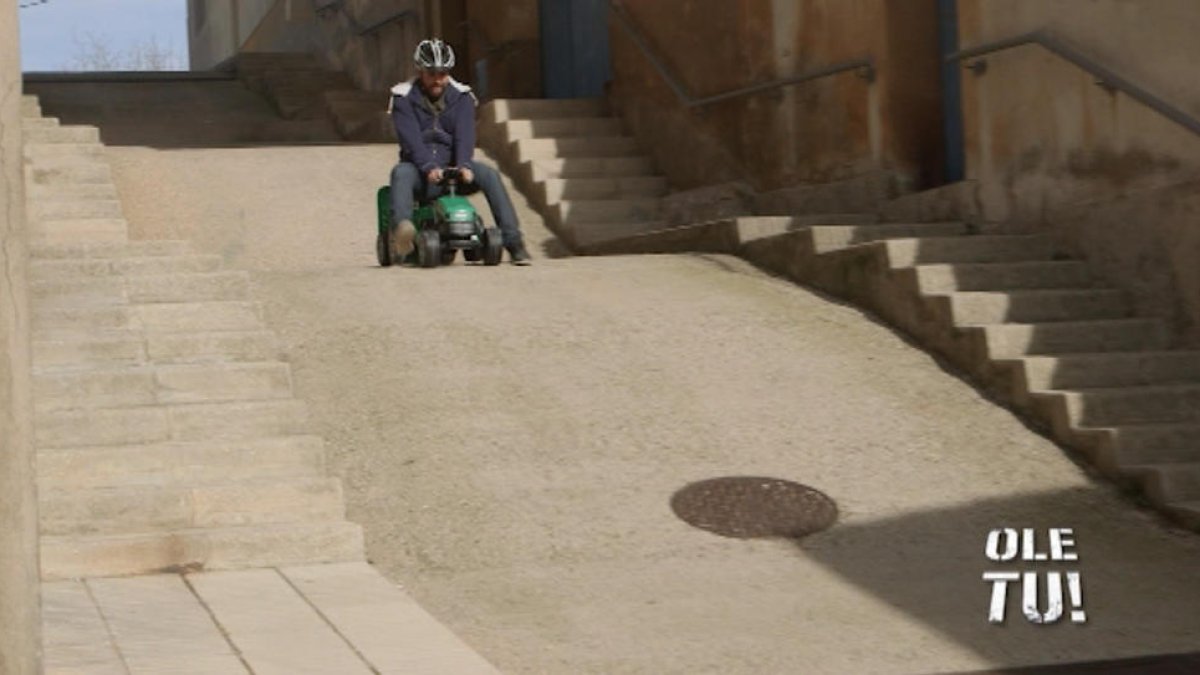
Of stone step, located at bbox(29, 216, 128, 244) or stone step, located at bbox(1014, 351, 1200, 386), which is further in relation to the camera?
stone step, located at bbox(29, 216, 128, 244)

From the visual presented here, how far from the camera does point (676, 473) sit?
9.90 m

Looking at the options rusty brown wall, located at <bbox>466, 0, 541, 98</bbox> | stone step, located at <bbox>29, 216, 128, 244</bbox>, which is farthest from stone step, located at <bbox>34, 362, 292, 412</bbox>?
rusty brown wall, located at <bbox>466, 0, 541, 98</bbox>

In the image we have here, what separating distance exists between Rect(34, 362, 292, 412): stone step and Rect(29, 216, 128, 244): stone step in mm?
2783

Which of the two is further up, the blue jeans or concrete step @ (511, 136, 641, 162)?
concrete step @ (511, 136, 641, 162)

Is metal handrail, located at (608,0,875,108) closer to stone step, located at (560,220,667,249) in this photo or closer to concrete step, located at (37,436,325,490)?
stone step, located at (560,220,667,249)

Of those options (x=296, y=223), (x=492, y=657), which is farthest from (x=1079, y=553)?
(x=296, y=223)

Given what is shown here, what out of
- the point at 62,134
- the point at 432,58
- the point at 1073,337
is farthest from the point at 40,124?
the point at 1073,337

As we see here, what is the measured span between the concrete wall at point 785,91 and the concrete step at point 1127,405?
4.47 metres

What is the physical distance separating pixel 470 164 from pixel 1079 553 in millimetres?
6600

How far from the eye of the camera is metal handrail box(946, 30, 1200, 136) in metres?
11.1

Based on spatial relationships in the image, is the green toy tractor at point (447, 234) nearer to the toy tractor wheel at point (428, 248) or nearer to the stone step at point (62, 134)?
the toy tractor wheel at point (428, 248)

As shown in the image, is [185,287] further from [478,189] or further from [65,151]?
[65,151]

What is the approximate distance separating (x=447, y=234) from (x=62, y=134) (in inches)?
161

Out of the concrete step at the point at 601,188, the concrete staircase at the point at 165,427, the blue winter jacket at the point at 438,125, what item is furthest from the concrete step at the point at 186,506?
the concrete step at the point at 601,188
